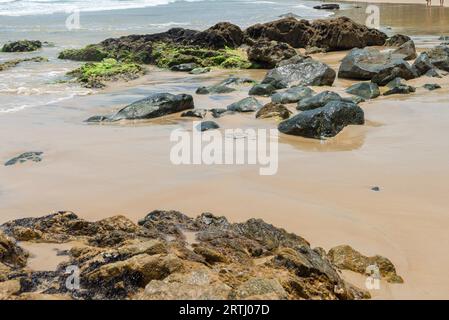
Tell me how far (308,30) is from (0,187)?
15199 mm

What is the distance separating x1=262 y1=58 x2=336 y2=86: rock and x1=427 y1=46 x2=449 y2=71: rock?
8.31 feet

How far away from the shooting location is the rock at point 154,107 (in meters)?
7.95

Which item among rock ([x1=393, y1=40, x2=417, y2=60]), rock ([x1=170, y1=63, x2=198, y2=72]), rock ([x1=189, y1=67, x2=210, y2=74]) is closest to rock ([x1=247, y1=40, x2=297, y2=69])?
rock ([x1=189, y1=67, x2=210, y2=74])

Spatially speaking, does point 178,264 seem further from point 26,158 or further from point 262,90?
point 262,90

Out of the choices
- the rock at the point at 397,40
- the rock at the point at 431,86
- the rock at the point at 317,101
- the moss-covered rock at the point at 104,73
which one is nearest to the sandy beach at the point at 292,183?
the rock at the point at 317,101

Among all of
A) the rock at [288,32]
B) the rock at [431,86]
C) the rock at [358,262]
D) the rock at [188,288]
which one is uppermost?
the rock at [288,32]

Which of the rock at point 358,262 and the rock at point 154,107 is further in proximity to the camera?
the rock at point 154,107

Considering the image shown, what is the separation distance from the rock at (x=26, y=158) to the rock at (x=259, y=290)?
13.2ft

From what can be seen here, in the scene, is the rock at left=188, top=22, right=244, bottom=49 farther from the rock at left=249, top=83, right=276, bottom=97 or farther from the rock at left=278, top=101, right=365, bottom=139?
the rock at left=278, top=101, right=365, bottom=139

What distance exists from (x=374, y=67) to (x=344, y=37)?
682 cm

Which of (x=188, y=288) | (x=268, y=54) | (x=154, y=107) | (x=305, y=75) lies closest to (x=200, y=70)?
(x=268, y=54)

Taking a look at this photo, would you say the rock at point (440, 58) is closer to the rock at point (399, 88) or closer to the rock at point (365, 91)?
the rock at point (399, 88)

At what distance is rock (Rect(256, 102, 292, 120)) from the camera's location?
24.9ft

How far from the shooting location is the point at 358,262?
332cm
